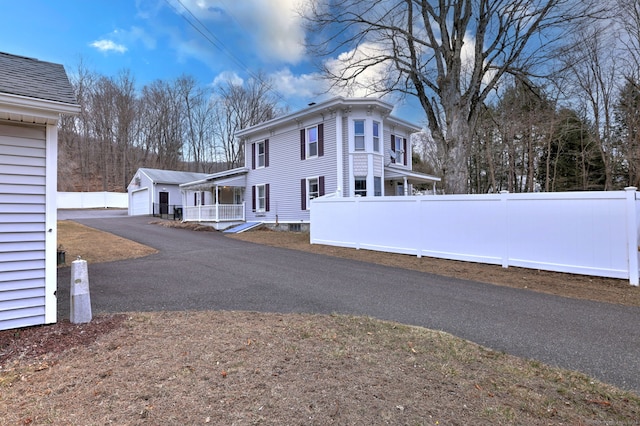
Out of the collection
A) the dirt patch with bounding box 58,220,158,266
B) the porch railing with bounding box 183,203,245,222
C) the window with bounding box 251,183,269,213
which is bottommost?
the dirt patch with bounding box 58,220,158,266

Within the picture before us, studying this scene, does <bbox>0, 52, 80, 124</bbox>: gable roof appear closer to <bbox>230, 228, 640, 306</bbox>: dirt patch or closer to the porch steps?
<bbox>230, 228, 640, 306</bbox>: dirt patch

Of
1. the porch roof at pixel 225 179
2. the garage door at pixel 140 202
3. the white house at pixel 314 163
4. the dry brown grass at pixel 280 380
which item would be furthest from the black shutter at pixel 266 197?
the garage door at pixel 140 202

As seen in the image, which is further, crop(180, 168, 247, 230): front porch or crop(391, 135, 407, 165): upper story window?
crop(180, 168, 247, 230): front porch

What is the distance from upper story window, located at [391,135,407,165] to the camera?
18.9m

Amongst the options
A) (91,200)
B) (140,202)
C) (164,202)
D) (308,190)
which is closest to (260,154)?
(308,190)

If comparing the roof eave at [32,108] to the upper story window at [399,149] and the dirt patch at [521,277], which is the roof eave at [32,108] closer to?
the dirt patch at [521,277]

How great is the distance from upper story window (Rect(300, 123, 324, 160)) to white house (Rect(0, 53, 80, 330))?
12995mm

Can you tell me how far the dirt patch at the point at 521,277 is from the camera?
613 centimetres

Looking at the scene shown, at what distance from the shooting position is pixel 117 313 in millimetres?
4574

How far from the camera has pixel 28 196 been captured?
3990 mm

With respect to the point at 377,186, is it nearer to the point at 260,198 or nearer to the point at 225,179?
the point at 260,198

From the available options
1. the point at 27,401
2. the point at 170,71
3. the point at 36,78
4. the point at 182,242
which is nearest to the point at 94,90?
the point at 170,71

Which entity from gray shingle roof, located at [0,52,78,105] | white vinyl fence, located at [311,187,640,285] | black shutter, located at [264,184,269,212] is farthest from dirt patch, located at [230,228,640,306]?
black shutter, located at [264,184,269,212]

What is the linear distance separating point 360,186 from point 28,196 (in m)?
13.6
